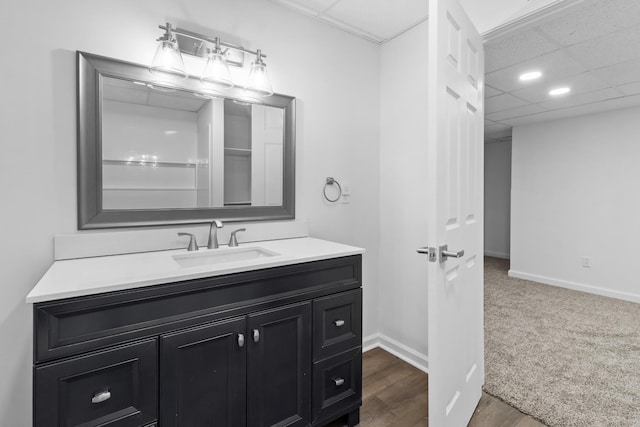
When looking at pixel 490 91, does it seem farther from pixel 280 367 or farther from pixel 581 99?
pixel 280 367

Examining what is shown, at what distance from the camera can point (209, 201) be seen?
70.9 inches

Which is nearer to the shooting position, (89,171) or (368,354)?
(89,171)

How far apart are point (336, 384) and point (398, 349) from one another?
102 centimetres

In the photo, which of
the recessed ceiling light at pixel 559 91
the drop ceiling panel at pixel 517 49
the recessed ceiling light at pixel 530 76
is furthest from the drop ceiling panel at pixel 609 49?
the recessed ceiling light at pixel 559 91

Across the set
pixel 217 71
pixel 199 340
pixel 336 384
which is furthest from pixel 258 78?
pixel 336 384

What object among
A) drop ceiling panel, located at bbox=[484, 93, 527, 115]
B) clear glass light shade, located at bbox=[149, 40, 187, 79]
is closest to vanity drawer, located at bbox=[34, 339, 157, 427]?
clear glass light shade, located at bbox=[149, 40, 187, 79]

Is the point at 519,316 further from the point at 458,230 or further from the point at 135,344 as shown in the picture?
the point at 135,344

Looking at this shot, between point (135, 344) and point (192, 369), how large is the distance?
232 mm

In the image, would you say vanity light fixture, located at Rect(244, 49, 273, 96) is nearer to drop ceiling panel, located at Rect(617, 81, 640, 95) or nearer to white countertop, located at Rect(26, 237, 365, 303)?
white countertop, located at Rect(26, 237, 365, 303)

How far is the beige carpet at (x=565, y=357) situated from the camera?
5.89 feet

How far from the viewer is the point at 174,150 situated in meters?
1.70

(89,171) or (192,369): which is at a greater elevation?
(89,171)

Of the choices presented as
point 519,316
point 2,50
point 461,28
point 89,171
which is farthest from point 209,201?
point 519,316

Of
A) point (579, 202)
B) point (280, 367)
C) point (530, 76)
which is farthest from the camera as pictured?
point (579, 202)
